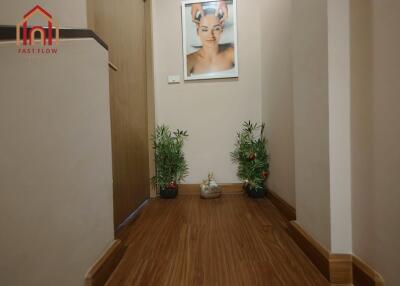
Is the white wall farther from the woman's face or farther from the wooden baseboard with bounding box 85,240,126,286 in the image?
the woman's face

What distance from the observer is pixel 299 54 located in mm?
1091

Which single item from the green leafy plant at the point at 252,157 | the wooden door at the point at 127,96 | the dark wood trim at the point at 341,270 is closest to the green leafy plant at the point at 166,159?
the wooden door at the point at 127,96

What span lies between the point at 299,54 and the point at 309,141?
49 cm

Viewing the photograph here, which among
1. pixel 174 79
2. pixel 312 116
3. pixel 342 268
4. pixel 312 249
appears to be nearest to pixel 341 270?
pixel 342 268

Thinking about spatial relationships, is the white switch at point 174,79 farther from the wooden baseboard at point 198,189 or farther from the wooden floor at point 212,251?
the wooden floor at point 212,251

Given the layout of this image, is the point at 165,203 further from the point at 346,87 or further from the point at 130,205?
the point at 346,87

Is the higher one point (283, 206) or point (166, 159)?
point (166, 159)

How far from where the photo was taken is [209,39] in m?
2.25

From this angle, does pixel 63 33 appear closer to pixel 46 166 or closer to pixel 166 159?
pixel 46 166

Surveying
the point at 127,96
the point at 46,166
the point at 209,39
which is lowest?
the point at 46,166

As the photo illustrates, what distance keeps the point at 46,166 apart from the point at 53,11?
0.58 metres

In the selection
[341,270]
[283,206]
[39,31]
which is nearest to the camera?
[39,31]

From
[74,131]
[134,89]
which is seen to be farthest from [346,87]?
[134,89]

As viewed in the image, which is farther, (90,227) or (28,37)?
(90,227)
